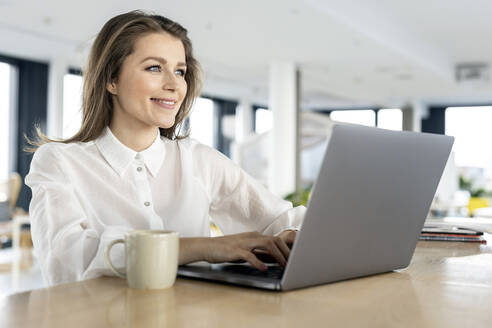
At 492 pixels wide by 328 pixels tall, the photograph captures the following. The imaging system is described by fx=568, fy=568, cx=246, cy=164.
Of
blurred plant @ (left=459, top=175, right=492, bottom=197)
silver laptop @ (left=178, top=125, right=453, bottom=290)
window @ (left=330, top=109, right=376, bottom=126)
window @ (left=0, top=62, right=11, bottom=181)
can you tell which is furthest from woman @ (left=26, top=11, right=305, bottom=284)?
window @ (left=330, top=109, right=376, bottom=126)

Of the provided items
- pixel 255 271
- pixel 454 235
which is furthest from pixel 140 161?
pixel 454 235

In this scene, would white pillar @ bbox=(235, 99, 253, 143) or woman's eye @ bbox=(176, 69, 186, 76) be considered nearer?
woman's eye @ bbox=(176, 69, 186, 76)

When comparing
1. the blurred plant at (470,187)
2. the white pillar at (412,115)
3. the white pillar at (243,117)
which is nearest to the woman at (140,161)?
the white pillar at (243,117)

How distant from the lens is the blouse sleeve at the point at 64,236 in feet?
3.13

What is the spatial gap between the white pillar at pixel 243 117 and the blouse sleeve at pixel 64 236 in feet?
35.8

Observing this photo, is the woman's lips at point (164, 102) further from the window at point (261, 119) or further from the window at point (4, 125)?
the window at point (261, 119)

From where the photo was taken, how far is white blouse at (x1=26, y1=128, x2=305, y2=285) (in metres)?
1.03

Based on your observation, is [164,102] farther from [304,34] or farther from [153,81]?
[304,34]

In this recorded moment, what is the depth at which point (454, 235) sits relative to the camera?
1.46m

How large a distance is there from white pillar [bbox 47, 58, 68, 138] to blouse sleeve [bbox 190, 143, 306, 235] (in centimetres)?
636

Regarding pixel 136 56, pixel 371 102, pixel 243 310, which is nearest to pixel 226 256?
pixel 243 310

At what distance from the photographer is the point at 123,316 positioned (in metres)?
0.65

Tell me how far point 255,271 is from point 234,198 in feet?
1.96

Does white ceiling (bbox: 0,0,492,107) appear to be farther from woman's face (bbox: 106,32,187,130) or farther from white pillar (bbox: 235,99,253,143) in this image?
woman's face (bbox: 106,32,187,130)
